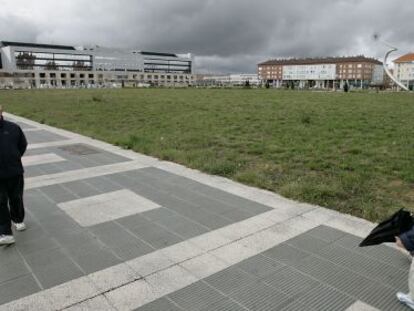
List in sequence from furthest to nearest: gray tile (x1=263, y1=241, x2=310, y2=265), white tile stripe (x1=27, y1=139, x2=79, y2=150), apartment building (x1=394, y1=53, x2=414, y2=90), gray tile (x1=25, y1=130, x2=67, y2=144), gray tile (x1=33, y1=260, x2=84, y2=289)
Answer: apartment building (x1=394, y1=53, x2=414, y2=90), gray tile (x1=25, y1=130, x2=67, y2=144), white tile stripe (x1=27, y1=139, x2=79, y2=150), gray tile (x1=263, y1=241, x2=310, y2=265), gray tile (x1=33, y1=260, x2=84, y2=289)

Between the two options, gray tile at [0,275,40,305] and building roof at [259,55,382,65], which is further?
building roof at [259,55,382,65]

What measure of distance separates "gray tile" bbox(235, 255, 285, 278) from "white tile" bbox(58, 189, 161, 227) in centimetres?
209

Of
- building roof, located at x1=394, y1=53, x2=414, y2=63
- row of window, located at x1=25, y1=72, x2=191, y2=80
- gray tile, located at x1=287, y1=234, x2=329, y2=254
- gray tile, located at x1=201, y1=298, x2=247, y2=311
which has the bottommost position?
gray tile, located at x1=201, y1=298, x2=247, y2=311

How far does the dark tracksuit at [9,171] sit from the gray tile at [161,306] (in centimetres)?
220

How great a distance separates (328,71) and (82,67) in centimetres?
9264

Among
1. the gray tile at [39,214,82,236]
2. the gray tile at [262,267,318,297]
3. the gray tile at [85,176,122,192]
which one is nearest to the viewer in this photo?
the gray tile at [262,267,318,297]

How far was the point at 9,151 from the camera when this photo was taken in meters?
4.46

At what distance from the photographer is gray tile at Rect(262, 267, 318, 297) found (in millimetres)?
3529

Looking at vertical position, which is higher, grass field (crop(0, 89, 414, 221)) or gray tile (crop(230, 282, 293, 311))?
grass field (crop(0, 89, 414, 221))

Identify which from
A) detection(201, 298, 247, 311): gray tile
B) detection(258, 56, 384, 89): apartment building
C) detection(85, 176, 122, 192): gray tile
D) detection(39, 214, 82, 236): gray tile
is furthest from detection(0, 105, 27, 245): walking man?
detection(258, 56, 384, 89): apartment building

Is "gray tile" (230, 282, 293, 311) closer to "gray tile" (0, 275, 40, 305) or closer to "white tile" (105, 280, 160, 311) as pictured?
"white tile" (105, 280, 160, 311)

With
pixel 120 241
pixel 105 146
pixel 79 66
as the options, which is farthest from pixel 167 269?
pixel 79 66

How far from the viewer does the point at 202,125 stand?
49.2 ft

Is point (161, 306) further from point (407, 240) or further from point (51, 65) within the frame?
point (51, 65)
